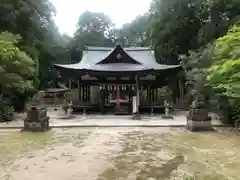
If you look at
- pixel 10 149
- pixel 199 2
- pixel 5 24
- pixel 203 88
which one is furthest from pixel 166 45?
pixel 10 149

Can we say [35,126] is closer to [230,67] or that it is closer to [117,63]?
[230,67]

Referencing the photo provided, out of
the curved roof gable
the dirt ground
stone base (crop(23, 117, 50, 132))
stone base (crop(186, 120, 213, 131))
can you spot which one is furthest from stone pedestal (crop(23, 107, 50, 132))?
the curved roof gable

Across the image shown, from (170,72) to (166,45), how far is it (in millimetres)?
6796

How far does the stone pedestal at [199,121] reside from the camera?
12.8 metres

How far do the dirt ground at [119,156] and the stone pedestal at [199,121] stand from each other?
0.73 meters

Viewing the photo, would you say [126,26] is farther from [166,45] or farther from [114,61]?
[114,61]

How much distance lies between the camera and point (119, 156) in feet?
25.6

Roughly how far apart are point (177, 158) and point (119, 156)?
58.6 inches

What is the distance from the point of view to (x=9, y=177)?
5.92 meters

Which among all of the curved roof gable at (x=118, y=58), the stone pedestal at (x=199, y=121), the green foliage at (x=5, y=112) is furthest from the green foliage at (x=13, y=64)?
the stone pedestal at (x=199, y=121)

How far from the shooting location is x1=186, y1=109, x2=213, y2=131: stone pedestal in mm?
12786

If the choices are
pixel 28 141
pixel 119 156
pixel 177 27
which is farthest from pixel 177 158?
pixel 177 27

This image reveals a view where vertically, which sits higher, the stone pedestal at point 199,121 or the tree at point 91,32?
the tree at point 91,32

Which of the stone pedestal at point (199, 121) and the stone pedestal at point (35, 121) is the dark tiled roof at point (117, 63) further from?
the stone pedestal at point (35, 121)
